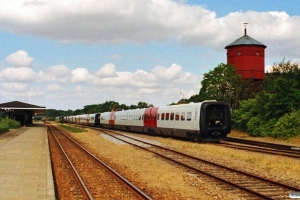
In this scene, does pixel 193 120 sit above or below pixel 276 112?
below

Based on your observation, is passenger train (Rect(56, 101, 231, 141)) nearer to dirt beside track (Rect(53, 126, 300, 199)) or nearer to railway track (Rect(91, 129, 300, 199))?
dirt beside track (Rect(53, 126, 300, 199))

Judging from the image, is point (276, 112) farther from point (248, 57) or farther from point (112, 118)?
point (112, 118)

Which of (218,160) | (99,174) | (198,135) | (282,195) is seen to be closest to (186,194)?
(282,195)

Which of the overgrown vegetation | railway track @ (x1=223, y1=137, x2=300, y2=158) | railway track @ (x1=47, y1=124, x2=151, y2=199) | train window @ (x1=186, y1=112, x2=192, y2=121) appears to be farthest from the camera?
the overgrown vegetation

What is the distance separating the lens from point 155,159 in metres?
19.0

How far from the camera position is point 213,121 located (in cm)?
2764

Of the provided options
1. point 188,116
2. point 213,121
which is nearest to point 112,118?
point 188,116

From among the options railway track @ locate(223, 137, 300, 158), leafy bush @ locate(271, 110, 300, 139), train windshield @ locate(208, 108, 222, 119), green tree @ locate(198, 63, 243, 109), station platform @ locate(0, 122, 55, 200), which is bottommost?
station platform @ locate(0, 122, 55, 200)

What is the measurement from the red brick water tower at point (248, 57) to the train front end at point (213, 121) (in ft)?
106

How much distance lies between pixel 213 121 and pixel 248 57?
115ft

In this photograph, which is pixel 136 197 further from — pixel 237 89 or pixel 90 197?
pixel 237 89

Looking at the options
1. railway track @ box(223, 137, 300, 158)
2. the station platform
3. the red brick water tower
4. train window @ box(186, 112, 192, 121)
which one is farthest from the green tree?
the station platform

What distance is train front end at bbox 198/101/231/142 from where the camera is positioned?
1077 inches

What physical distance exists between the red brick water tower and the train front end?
106 ft
